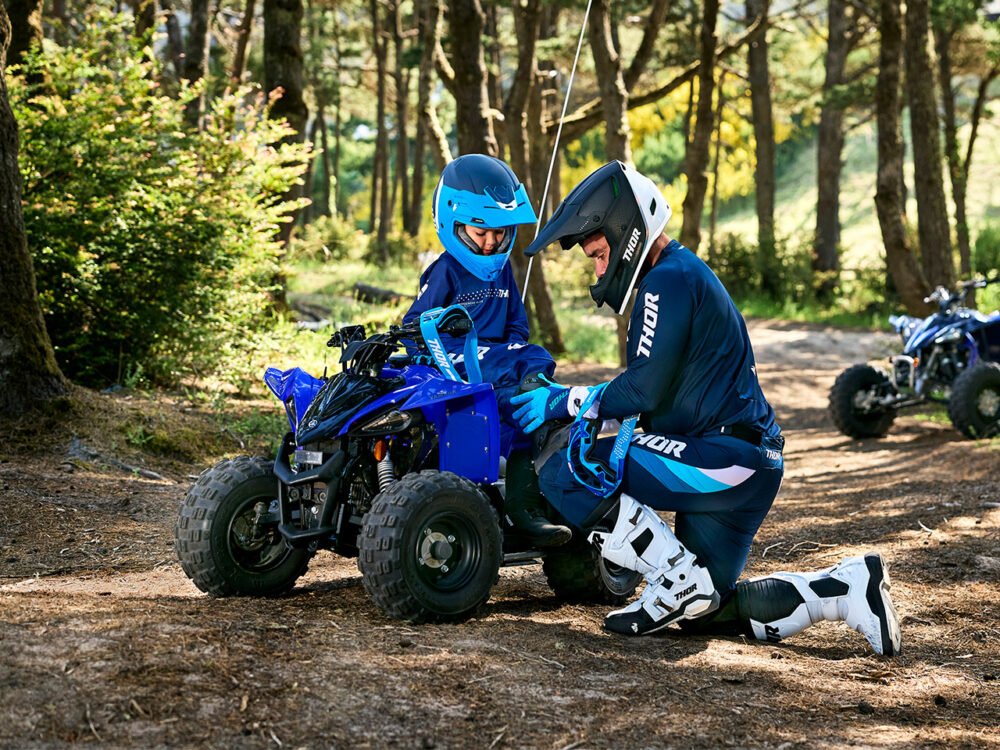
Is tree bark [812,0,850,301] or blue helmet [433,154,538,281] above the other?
tree bark [812,0,850,301]

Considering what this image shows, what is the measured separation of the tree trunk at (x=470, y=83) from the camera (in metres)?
14.1

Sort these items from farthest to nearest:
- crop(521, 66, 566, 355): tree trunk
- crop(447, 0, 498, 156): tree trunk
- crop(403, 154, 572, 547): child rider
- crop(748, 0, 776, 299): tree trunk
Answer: crop(748, 0, 776, 299): tree trunk
crop(521, 66, 566, 355): tree trunk
crop(447, 0, 498, 156): tree trunk
crop(403, 154, 572, 547): child rider

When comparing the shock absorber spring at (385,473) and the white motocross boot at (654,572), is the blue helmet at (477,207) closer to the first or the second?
the shock absorber spring at (385,473)

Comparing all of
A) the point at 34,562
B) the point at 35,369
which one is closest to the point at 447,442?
the point at 34,562

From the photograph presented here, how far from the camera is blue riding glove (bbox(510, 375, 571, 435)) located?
190 inches

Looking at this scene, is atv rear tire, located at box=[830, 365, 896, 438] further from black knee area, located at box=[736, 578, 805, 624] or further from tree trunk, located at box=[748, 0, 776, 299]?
tree trunk, located at box=[748, 0, 776, 299]

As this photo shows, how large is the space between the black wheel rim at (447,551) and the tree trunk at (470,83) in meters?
10.1

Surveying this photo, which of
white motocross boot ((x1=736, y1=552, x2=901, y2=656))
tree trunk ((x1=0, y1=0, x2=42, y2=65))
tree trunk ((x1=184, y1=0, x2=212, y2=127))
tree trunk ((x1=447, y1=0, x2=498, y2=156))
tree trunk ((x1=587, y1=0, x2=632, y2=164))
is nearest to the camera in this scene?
white motocross boot ((x1=736, y1=552, x2=901, y2=656))

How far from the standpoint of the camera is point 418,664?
3797 millimetres

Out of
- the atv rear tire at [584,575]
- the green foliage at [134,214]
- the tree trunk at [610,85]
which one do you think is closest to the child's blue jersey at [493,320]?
the atv rear tire at [584,575]

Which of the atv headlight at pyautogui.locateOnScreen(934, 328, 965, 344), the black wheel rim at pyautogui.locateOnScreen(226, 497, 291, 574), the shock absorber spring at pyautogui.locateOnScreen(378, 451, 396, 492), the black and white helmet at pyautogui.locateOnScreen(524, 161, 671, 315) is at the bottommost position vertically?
the black wheel rim at pyautogui.locateOnScreen(226, 497, 291, 574)

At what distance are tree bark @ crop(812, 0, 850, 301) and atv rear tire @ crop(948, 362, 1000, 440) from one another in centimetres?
1648

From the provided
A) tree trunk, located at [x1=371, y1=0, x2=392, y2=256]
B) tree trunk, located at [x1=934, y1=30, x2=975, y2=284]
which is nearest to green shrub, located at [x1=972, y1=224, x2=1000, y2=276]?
tree trunk, located at [x1=934, y1=30, x2=975, y2=284]

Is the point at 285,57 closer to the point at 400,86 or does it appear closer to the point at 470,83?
the point at 470,83
